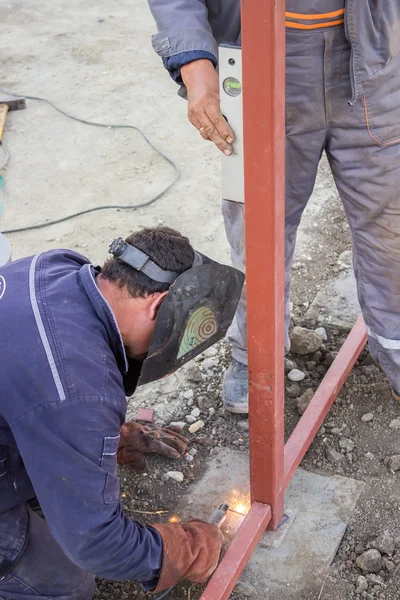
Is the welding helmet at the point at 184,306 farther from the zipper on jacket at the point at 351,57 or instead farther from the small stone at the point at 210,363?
the small stone at the point at 210,363

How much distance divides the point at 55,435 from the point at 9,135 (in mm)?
4683

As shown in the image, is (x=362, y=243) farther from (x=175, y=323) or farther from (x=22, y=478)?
(x=22, y=478)

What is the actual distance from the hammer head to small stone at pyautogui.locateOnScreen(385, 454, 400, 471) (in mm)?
4748

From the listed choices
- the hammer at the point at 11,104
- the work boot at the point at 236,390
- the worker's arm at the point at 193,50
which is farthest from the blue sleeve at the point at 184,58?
the hammer at the point at 11,104

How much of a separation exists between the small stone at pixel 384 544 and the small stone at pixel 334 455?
421mm

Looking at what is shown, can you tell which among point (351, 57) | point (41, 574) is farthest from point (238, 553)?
point (351, 57)

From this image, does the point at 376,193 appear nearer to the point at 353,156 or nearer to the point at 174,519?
the point at 353,156

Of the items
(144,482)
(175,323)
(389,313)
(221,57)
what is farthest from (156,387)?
(221,57)

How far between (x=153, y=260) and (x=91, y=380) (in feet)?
1.26

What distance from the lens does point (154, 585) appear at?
7.35 feet

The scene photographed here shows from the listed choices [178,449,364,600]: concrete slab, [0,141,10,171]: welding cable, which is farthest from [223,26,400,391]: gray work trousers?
[0,141,10,171]: welding cable

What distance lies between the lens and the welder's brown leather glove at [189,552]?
2.22 metres

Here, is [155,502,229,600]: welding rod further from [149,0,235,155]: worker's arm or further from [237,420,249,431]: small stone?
[149,0,235,155]: worker's arm

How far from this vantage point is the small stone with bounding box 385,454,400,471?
291cm
